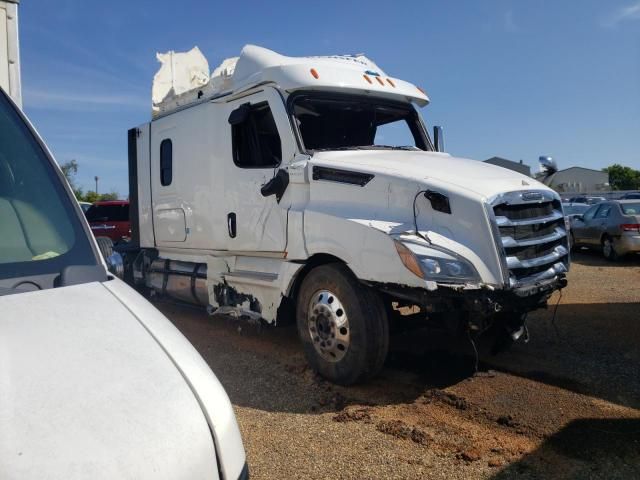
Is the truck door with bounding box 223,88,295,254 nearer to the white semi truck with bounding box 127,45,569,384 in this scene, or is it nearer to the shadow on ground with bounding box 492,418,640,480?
the white semi truck with bounding box 127,45,569,384

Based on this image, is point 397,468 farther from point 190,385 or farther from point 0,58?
point 0,58

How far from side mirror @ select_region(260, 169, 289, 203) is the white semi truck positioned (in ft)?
0.04

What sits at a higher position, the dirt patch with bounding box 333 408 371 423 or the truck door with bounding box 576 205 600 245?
the truck door with bounding box 576 205 600 245

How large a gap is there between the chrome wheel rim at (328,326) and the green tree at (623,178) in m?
69.8

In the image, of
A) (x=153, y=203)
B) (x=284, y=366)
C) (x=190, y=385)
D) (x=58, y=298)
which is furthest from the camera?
(x=153, y=203)

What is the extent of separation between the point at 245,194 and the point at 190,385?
14.2 ft

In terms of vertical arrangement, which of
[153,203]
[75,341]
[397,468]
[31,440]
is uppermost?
[153,203]

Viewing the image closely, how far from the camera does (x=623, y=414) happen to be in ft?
13.6

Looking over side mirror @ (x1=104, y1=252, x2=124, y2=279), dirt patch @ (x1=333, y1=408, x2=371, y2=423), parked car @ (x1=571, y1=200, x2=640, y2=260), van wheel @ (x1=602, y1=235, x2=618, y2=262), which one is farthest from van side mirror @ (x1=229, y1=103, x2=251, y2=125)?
van wheel @ (x1=602, y1=235, x2=618, y2=262)

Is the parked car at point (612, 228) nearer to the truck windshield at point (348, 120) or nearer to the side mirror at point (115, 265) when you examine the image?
the truck windshield at point (348, 120)

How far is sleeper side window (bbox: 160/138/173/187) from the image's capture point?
725 centimetres

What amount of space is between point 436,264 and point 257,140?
2700 mm

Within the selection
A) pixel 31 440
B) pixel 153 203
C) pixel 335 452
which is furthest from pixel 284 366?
pixel 31 440

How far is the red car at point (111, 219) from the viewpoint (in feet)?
48.2
